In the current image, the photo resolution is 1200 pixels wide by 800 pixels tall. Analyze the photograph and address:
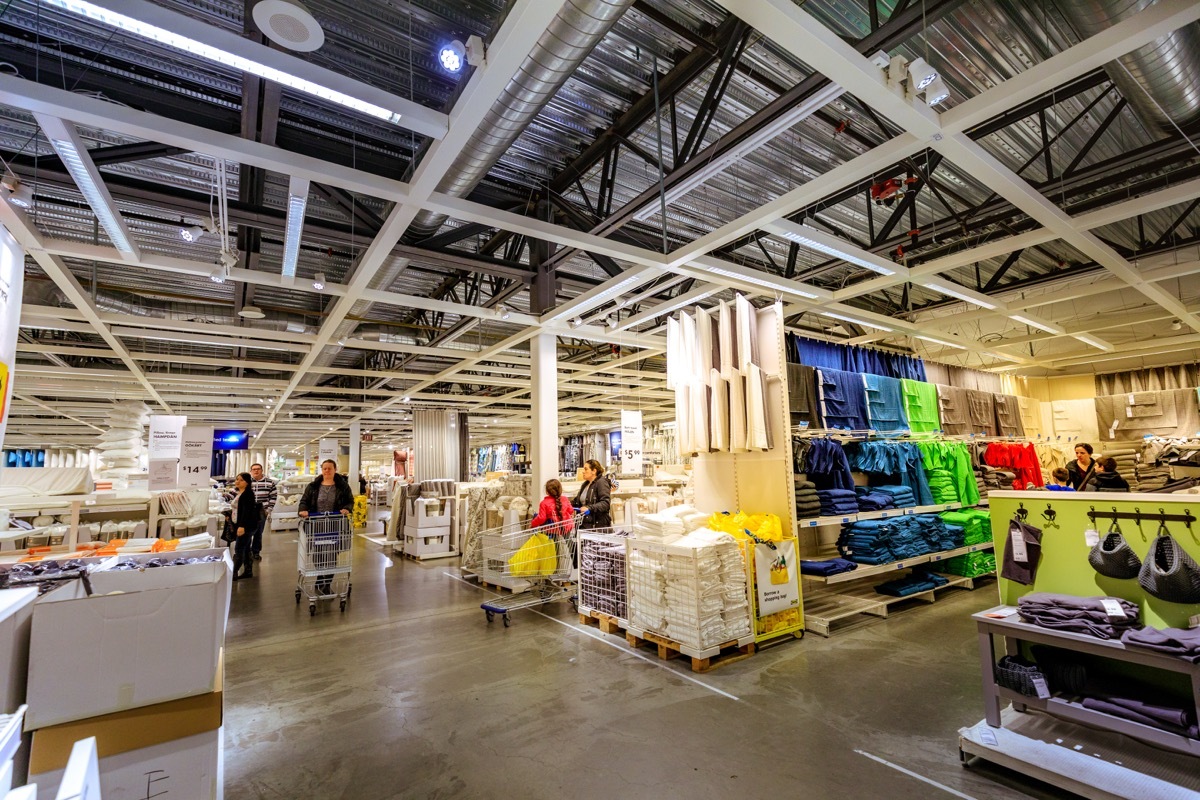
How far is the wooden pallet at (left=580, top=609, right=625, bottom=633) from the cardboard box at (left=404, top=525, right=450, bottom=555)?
5.35 metres

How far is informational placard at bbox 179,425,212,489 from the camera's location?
24.2ft

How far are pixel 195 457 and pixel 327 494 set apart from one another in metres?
2.15

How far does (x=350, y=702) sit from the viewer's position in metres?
3.87

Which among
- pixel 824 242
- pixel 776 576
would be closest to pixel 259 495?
pixel 776 576

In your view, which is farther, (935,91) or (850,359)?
(850,359)

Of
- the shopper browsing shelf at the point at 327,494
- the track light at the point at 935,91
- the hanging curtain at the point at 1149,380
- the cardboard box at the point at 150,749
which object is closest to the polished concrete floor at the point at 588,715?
the cardboard box at the point at 150,749

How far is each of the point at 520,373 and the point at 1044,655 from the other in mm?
11259

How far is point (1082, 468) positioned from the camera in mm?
7215

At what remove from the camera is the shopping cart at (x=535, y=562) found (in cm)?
604

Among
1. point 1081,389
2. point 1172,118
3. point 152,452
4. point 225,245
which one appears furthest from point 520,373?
point 1081,389

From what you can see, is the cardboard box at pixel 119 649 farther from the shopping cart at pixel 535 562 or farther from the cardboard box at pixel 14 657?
the shopping cart at pixel 535 562

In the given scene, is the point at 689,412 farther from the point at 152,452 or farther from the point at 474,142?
the point at 152,452

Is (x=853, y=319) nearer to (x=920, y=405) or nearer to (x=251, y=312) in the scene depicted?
(x=920, y=405)

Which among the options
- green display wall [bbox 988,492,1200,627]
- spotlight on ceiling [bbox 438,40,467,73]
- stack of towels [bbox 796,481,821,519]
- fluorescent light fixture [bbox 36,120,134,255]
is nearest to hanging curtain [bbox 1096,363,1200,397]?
stack of towels [bbox 796,481,821,519]
